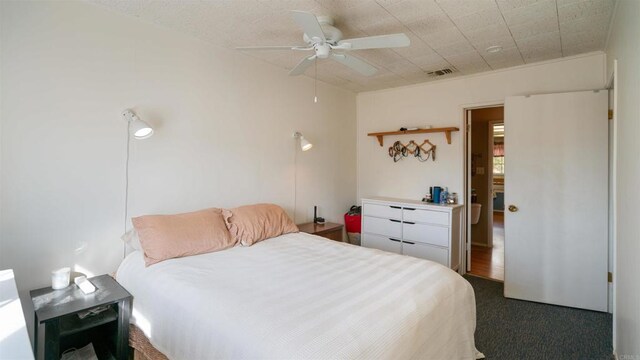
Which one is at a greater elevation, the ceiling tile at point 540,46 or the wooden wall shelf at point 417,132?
the ceiling tile at point 540,46

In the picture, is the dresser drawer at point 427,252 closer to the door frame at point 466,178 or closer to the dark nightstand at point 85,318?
the door frame at point 466,178

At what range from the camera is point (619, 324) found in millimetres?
2051

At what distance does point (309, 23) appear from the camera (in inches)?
69.5

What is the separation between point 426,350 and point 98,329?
84.2 inches

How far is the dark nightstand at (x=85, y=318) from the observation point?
5.41ft

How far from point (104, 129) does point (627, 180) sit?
10.9ft

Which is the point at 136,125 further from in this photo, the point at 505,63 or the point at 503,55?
the point at 505,63

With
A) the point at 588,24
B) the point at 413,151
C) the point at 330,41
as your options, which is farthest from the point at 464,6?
the point at 413,151

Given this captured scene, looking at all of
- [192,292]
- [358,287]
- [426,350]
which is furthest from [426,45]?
[192,292]

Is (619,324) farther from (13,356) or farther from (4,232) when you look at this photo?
(4,232)

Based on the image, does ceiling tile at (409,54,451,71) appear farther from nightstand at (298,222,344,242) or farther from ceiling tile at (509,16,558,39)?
nightstand at (298,222,344,242)

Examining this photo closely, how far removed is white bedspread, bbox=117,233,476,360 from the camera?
125 cm

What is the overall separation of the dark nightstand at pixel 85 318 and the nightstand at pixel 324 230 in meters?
1.81

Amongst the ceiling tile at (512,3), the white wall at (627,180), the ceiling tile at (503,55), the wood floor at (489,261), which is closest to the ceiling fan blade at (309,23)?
the ceiling tile at (512,3)
